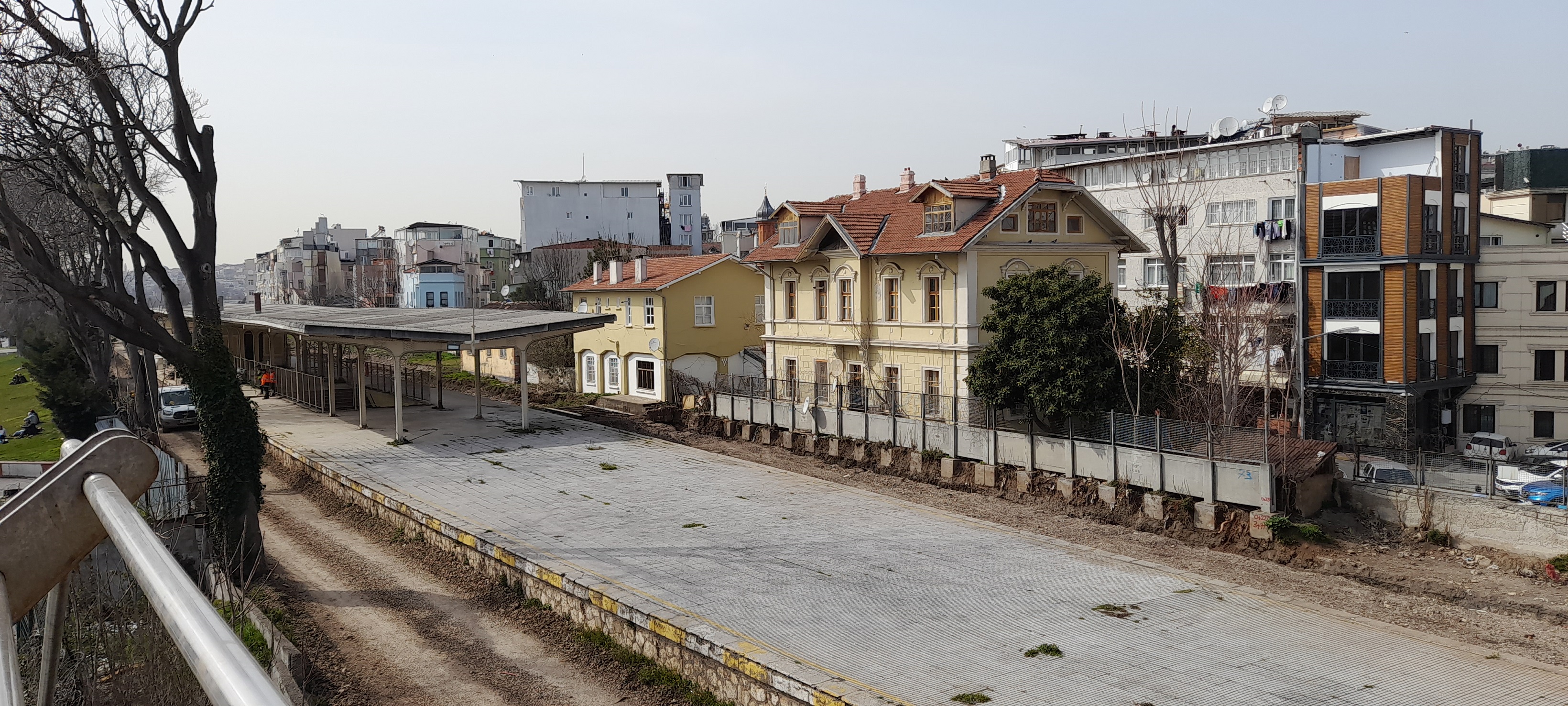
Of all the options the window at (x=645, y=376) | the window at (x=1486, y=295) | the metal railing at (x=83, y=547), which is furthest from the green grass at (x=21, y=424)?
the window at (x=1486, y=295)

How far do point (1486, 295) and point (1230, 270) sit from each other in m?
8.45

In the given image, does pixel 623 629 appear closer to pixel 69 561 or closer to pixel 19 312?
pixel 69 561

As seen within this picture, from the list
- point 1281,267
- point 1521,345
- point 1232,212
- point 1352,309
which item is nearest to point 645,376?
point 1281,267

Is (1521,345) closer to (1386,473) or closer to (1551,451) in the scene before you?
(1551,451)

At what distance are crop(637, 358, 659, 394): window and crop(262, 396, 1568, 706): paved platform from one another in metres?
14.4

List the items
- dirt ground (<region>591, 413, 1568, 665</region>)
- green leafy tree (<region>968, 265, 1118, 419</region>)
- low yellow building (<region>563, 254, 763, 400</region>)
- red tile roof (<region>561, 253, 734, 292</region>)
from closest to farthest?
dirt ground (<region>591, 413, 1568, 665</region>)
green leafy tree (<region>968, 265, 1118, 419</region>)
low yellow building (<region>563, 254, 763, 400</region>)
red tile roof (<region>561, 253, 734, 292</region>)

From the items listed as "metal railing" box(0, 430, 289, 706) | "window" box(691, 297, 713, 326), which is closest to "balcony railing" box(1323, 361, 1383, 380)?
A: "window" box(691, 297, 713, 326)

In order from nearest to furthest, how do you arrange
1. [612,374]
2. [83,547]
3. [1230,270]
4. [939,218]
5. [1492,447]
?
[83,547]
[939,218]
[1492,447]
[1230,270]
[612,374]

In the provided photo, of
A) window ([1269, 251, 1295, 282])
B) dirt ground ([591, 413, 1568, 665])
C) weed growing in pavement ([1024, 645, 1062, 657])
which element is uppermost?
window ([1269, 251, 1295, 282])

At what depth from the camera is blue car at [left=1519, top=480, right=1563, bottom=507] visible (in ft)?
59.6

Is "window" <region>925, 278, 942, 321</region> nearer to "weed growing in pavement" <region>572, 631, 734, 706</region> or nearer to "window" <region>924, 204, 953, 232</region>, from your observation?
"window" <region>924, 204, 953, 232</region>

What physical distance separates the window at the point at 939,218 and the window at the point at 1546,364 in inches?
791

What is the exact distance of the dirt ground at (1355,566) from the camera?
1451 cm

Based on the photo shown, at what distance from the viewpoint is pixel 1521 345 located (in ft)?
109
